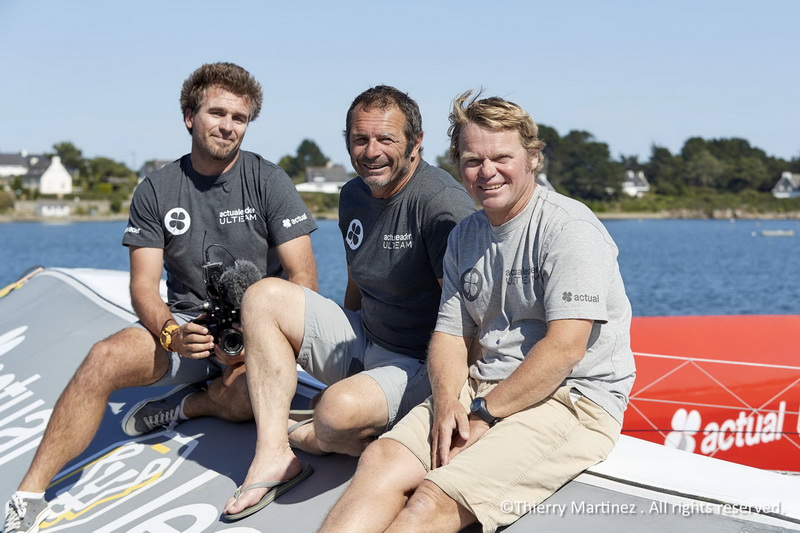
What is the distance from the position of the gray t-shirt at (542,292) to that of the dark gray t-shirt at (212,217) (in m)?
1.34

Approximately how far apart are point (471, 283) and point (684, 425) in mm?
3515

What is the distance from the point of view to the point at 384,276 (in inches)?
136

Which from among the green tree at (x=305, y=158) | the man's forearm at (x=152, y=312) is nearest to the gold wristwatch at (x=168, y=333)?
the man's forearm at (x=152, y=312)

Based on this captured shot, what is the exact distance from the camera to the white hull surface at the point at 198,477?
2.61 m

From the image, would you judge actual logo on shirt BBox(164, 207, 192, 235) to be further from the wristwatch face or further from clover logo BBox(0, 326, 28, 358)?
clover logo BBox(0, 326, 28, 358)

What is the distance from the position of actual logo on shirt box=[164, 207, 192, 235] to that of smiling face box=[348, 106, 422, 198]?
3.60 feet

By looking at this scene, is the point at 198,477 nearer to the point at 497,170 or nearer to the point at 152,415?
the point at 152,415

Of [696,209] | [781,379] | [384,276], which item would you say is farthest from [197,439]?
[696,209]

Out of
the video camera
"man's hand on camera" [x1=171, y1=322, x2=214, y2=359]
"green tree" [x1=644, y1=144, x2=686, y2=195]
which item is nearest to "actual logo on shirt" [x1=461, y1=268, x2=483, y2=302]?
the video camera

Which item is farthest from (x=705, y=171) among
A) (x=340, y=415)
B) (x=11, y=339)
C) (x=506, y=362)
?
(x=340, y=415)

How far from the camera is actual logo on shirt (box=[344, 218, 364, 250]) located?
3619 millimetres

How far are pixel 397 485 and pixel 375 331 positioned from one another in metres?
1.07

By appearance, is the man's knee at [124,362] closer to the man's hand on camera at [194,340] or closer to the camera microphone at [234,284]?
the man's hand on camera at [194,340]

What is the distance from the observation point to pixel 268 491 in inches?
127
